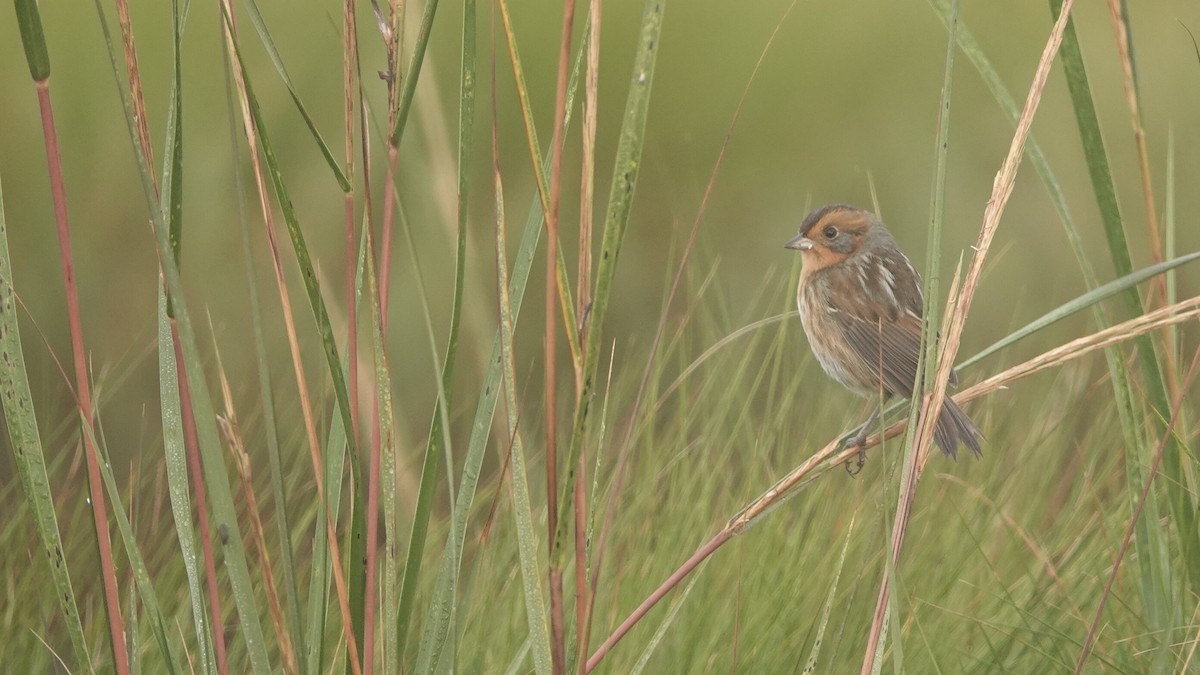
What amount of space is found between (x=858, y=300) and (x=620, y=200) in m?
2.05

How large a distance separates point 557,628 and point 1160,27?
19.6 feet

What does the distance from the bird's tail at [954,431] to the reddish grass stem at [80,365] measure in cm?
149

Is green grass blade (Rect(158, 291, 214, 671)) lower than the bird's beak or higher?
higher

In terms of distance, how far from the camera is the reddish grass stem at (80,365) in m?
1.32

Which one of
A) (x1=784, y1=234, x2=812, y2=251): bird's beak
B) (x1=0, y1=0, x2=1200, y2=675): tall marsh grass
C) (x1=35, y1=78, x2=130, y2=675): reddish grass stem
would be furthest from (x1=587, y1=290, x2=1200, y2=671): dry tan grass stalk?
(x1=784, y1=234, x2=812, y2=251): bird's beak

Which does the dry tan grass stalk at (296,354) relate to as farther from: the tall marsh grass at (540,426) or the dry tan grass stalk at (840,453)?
the dry tan grass stalk at (840,453)

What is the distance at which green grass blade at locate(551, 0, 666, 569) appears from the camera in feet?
3.60

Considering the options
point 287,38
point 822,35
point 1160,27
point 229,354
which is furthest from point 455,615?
point 1160,27

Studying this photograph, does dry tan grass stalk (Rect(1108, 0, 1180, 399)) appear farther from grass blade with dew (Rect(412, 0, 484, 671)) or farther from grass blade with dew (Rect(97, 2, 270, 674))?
grass blade with dew (Rect(97, 2, 270, 674))

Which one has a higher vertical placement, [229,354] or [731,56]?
[731,56]

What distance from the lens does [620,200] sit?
1.11 m

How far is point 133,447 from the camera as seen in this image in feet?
15.5

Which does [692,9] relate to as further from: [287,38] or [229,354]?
[229,354]

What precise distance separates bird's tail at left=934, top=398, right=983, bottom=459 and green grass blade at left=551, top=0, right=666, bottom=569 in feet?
4.53
